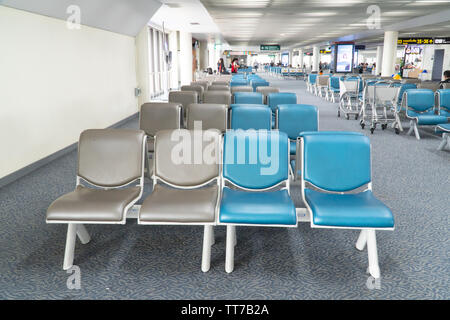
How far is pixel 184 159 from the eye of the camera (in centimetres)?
272

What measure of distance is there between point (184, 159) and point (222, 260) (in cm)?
78

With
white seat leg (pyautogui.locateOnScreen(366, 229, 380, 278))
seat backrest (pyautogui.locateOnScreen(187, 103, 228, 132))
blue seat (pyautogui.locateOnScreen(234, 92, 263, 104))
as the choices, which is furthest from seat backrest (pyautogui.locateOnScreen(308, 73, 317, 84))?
white seat leg (pyautogui.locateOnScreen(366, 229, 380, 278))

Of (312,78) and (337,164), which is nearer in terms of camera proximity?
(337,164)

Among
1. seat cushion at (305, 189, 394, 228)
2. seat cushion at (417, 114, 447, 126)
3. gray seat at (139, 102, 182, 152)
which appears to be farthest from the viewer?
seat cushion at (417, 114, 447, 126)

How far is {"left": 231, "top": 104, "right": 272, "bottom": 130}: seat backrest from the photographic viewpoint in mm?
3977

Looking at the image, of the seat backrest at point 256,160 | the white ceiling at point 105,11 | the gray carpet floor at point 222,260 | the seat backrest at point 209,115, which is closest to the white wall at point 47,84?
the white ceiling at point 105,11

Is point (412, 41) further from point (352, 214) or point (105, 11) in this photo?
point (352, 214)

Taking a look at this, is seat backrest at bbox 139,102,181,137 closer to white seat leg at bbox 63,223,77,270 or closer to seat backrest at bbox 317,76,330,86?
white seat leg at bbox 63,223,77,270

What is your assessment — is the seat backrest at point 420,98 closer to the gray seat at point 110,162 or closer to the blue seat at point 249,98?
the blue seat at point 249,98

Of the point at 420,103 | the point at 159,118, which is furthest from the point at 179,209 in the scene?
the point at 420,103

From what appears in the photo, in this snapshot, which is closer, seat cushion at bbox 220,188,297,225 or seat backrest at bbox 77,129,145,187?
seat cushion at bbox 220,188,297,225
